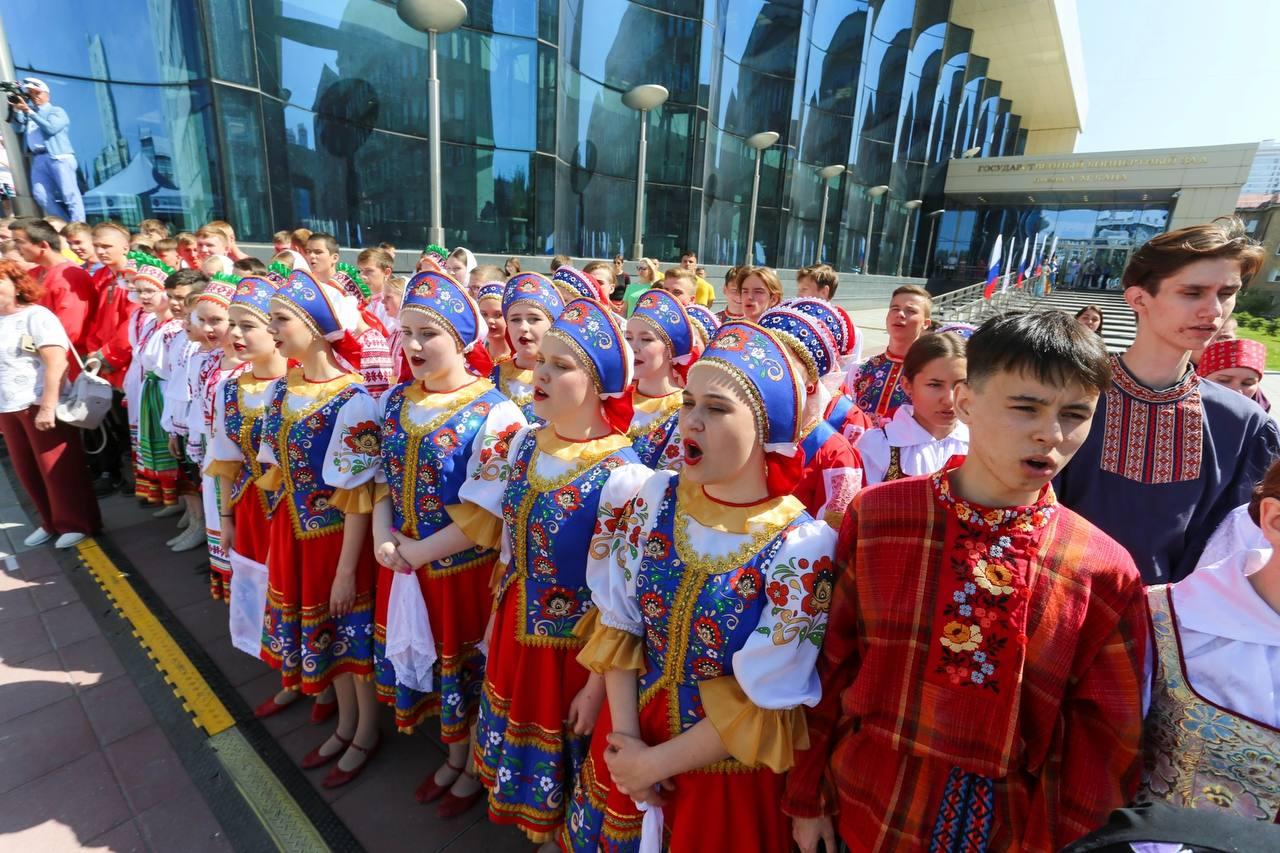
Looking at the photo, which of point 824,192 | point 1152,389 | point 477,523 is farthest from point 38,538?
point 824,192

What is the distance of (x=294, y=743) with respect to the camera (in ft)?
10.0

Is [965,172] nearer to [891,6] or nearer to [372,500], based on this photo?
[891,6]

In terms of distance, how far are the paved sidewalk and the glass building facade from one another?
8.68 m

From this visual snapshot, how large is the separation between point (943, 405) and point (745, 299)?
2790 mm

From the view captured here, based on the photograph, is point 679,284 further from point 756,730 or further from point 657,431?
point 756,730

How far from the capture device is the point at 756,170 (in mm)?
18625

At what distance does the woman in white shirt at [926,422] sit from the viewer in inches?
99.3

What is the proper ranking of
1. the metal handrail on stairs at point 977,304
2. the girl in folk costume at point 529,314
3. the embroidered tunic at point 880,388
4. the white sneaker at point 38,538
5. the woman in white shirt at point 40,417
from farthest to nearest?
the metal handrail on stairs at point 977,304 < the white sneaker at point 38,538 < the woman in white shirt at point 40,417 < the embroidered tunic at point 880,388 < the girl in folk costume at point 529,314

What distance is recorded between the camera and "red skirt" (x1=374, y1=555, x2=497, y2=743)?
2582 millimetres

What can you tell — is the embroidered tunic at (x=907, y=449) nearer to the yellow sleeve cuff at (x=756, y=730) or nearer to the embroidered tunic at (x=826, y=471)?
the embroidered tunic at (x=826, y=471)

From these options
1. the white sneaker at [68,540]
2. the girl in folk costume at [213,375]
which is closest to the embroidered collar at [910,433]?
the girl in folk costume at [213,375]

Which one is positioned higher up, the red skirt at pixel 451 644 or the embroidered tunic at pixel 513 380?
the embroidered tunic at pixel 513 380

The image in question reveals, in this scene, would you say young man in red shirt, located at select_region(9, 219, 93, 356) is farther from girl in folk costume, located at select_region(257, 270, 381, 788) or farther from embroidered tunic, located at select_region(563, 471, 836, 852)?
embroidered tunic, located at select_region(563, 471, 836, 852)

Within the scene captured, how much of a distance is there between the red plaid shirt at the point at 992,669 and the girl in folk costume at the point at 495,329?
3.58 metres
